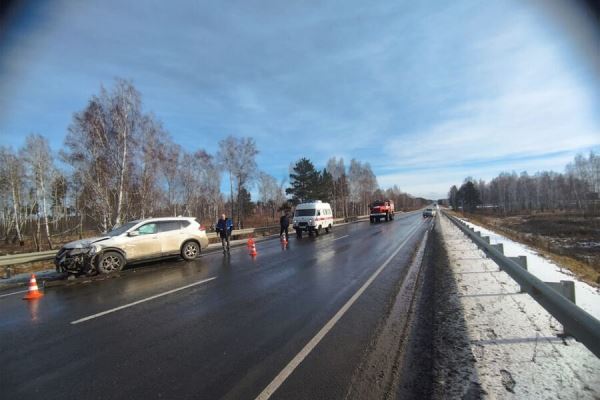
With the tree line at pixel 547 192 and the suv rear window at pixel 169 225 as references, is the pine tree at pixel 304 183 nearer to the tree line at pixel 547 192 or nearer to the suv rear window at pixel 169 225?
the suv rear window at pixel 169 225

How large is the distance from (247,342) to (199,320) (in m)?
1.38

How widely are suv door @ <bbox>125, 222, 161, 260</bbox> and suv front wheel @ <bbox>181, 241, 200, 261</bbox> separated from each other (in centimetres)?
104

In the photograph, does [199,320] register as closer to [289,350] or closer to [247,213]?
[289,350]

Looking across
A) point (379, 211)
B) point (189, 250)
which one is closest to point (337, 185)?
point (379, 211)

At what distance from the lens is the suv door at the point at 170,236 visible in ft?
39.8

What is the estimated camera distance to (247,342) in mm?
4414

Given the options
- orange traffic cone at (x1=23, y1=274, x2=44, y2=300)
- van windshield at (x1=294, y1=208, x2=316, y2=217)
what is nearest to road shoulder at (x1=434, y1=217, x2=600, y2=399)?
orange traffic cone at (x1=23, y1=274, x2=44, y2=300)

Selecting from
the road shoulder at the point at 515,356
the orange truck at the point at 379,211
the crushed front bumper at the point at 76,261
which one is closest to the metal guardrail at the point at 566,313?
the road shoulder at the point at 515,356

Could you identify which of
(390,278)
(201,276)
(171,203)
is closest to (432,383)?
(390,278)

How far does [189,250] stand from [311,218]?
11.9 metres

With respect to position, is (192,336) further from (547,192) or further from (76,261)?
(547,192)

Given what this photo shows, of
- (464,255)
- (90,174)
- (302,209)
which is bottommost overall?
(464,255)

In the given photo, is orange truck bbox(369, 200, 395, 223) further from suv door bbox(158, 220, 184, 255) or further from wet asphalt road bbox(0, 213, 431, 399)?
wet asphalt road bbox(0, 213, 431, 399)

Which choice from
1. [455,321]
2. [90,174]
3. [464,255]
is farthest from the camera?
[90,174]
